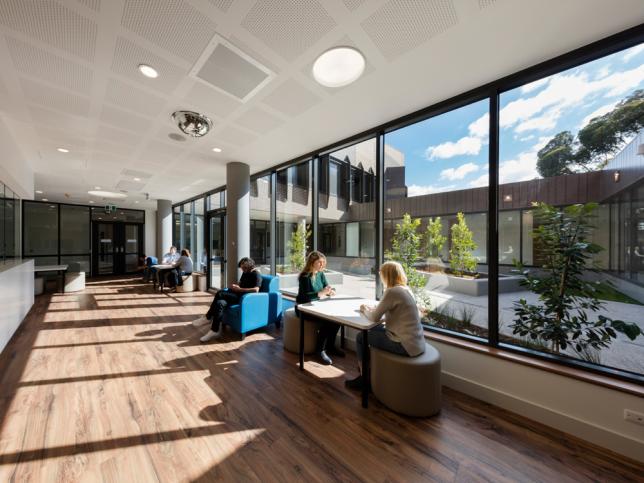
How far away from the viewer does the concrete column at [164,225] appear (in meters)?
9.14

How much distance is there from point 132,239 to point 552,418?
513 inches

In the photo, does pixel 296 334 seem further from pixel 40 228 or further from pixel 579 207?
pixel 40 228

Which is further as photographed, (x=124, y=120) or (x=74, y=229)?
(x=74, y=229)

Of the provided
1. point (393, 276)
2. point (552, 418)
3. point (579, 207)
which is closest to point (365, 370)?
point (393, 276)

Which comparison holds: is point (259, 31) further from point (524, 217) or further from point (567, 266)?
point (567, 266)

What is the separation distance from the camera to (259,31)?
1970 mm

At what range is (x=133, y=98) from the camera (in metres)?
2.87

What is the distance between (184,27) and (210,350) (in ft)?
11.0

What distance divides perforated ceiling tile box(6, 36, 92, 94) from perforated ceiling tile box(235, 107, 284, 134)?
1472 mm

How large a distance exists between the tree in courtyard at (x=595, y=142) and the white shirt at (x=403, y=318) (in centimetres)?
169

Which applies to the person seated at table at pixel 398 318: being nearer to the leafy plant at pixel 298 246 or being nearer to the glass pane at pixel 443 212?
the glass pane at pixel 443 212

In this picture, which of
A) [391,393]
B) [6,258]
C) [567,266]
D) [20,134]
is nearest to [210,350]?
[391,393]

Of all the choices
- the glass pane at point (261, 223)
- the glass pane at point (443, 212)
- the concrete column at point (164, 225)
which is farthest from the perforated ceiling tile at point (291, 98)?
the concrete column at point (164, 225)

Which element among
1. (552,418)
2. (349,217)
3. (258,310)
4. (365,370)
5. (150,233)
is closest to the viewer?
(552,418)
